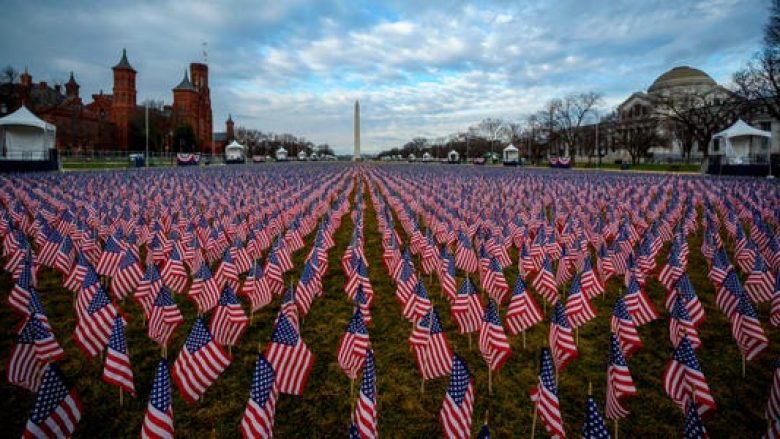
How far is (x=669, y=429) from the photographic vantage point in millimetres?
4809

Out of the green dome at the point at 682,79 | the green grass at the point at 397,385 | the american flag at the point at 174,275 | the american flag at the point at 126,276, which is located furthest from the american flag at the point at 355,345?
the green dome at the point at 682,79

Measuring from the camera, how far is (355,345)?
5.07 meters

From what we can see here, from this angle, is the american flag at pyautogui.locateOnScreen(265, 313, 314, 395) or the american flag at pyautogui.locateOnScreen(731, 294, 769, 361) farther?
the american flag at pyautogui.locateOnScreen(731, 294, 769, 361)

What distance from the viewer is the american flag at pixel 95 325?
5.63m

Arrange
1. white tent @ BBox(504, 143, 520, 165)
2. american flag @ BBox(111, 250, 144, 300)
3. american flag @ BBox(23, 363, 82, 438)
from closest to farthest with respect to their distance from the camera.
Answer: american flag @ BBox(23, 363, 82, 438) → american flag @ BBox(111, 250, 144, 300) → white tent @ BBox(504, 143, 520, 165)

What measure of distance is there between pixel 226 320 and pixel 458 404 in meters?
3.56

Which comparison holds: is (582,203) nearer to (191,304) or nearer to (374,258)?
(374,258)

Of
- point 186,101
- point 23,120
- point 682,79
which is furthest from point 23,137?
Answer: point 682,79

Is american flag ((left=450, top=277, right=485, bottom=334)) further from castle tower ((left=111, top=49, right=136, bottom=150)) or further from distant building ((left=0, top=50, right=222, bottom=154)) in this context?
castle tower ((left=111, top=49, right=136, bottom=150))

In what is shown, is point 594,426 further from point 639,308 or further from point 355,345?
point 639,308

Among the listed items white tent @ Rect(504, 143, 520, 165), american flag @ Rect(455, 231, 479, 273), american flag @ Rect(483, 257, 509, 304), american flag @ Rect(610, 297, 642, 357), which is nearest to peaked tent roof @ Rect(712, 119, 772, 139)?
white tent @ Rect(504, 143, 520, 165)

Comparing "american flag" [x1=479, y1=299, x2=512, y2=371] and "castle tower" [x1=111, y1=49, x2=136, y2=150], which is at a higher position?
"castle tower" [x1=111, y1=49, x2=136, y2=150]

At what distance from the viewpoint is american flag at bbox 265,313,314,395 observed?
4.74 metres

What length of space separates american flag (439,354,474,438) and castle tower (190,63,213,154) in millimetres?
141947
